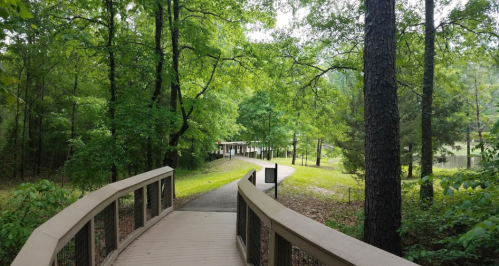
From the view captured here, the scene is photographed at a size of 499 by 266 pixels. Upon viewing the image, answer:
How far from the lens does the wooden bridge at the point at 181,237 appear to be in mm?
1780

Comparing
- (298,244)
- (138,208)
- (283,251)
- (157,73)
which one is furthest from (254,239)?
(157,73)

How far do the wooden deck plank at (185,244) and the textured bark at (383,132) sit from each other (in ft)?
6.60

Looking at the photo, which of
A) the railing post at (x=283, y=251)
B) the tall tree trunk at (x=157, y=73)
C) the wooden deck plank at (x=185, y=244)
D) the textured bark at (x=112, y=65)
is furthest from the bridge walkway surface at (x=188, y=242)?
the textured bark at (x=112, y=65)

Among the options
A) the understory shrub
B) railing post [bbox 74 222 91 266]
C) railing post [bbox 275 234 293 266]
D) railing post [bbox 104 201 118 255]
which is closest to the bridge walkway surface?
railing post [bbox 104 201 118 255]

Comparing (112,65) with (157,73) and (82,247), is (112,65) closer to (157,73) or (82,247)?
(157,73)

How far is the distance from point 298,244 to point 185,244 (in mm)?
3313

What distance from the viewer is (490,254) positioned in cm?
441

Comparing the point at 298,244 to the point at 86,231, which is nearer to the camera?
the point at 298,244

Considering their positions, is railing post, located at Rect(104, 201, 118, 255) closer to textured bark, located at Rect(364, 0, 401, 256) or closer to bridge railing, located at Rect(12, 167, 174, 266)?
bridge railing, located at Rect(12, 167, 174, 266)

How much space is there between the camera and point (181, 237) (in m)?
5.31

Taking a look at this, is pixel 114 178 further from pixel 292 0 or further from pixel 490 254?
pixel 490 254

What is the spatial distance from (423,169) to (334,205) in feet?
11.2

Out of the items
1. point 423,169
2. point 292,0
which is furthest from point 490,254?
point 292,0

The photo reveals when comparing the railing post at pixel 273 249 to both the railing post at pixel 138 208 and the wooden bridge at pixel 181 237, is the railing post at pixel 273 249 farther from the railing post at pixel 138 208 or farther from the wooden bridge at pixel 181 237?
the railing post at pixel 138 208
